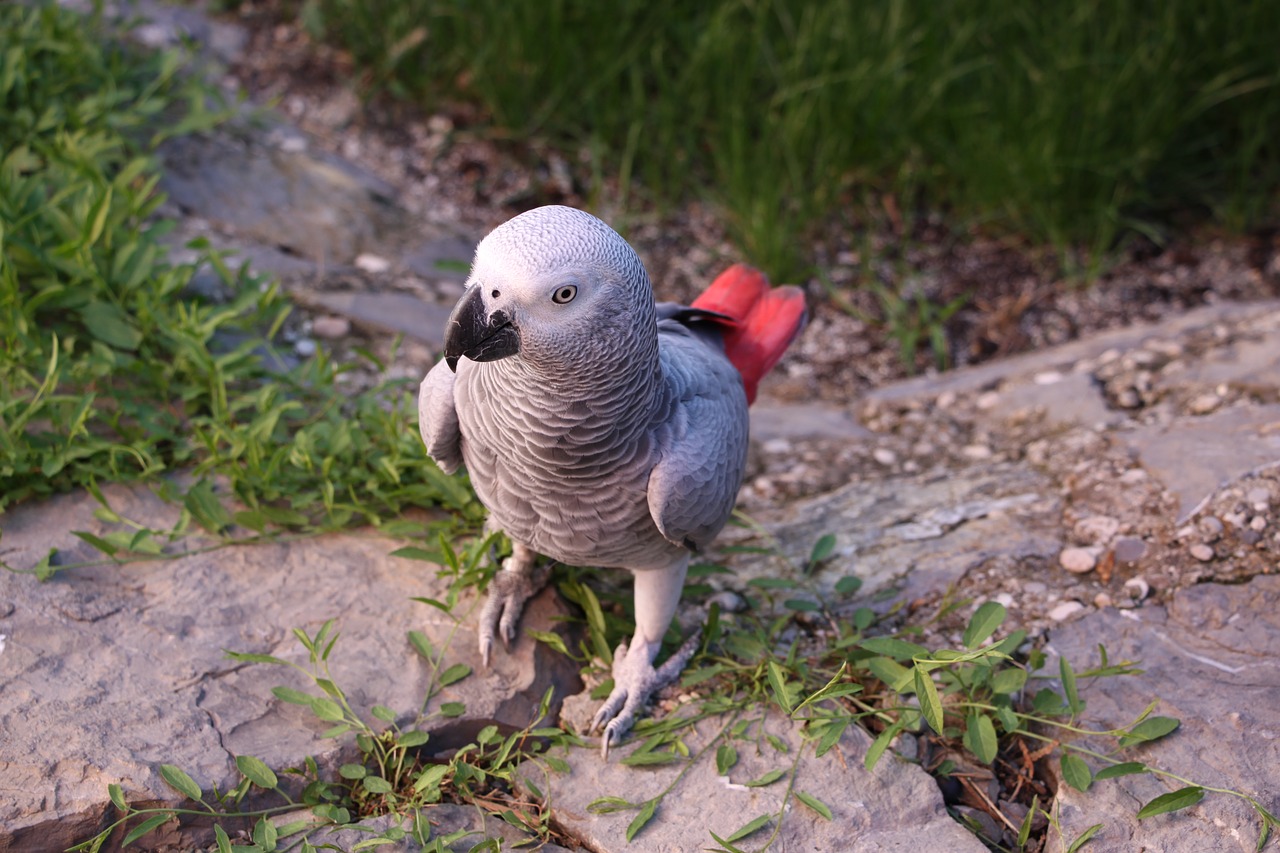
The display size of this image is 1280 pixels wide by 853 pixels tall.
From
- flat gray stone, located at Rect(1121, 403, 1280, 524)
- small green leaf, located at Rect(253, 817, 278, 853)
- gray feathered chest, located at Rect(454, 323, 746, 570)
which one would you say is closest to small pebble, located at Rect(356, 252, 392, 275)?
gray feathered chest, located at Rect(454, 323, 746, 570)

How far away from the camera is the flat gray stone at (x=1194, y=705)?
192 centimetres

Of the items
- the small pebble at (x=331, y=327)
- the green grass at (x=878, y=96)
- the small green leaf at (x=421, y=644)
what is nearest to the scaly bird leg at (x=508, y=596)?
the small green leaf at (x=421, y=644)

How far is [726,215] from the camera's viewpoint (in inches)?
154

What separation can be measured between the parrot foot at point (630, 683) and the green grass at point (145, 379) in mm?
553

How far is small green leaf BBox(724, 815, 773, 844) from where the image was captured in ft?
6.29

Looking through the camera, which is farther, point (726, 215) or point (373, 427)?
point (726, 215)

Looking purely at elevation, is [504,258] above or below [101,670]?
above

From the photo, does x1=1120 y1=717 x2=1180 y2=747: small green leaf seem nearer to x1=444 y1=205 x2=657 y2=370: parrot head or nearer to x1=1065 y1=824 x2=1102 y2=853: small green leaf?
x1=1065 y1=824 x2=1102 y2=853: small green leaf

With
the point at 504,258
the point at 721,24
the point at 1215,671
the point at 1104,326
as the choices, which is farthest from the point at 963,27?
the point at 504,258

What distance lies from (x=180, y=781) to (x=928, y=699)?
1330 millimetres

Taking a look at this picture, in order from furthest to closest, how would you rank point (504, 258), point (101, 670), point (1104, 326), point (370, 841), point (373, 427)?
point (1104, 326) < point (373, 427) < point (101, 670) < point (370, 841) < point (504, 258)

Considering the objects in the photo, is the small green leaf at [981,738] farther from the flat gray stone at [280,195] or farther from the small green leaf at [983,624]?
the flat gray stone at [280,195]

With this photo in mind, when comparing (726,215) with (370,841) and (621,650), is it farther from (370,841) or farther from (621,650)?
(370,841)

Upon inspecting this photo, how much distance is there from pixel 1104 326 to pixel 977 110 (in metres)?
0.90
